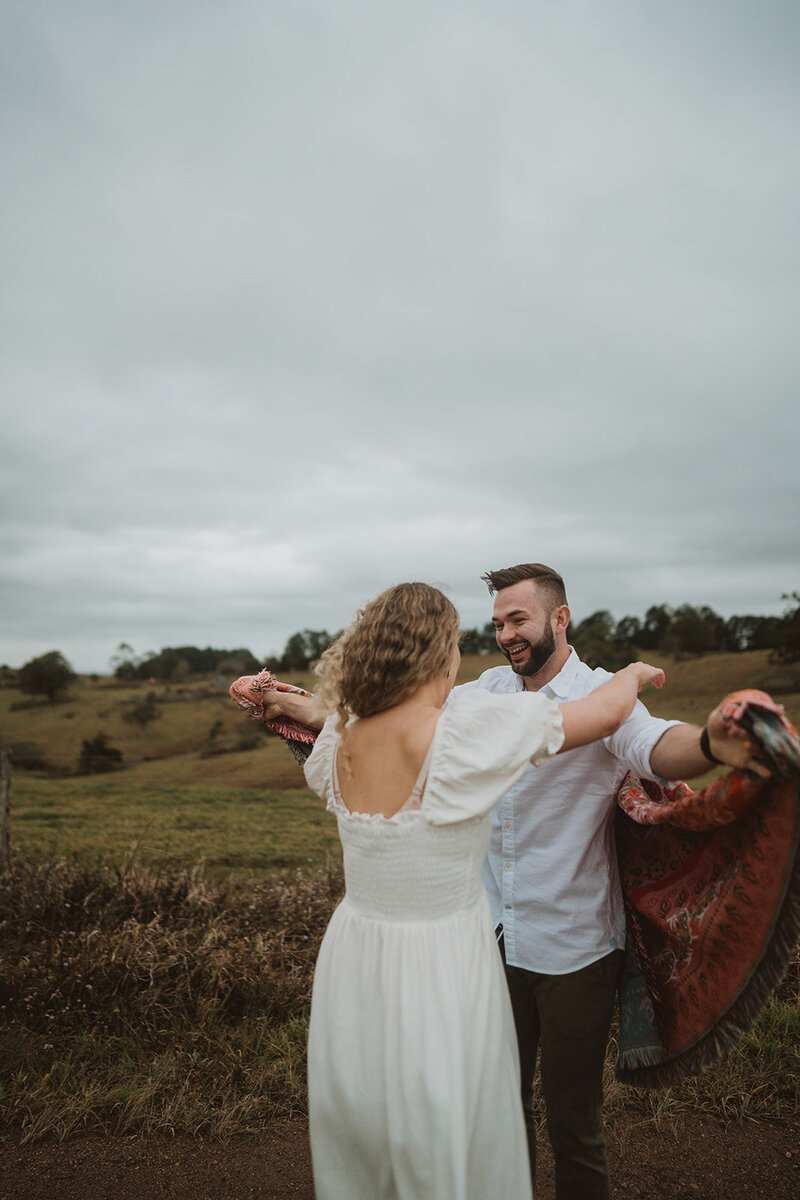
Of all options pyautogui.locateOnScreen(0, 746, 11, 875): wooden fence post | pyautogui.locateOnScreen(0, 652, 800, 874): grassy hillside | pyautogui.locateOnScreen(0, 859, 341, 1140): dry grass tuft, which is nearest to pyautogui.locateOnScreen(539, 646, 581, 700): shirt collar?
pyautogui.locateOnScreen(0, 859, 341, 1140): dry grass tuft

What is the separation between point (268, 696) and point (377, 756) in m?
1.41

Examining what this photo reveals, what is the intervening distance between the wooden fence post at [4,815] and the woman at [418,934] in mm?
6184

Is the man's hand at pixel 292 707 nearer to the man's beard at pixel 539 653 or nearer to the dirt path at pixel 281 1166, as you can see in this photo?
the man's beard at pixel 539 653

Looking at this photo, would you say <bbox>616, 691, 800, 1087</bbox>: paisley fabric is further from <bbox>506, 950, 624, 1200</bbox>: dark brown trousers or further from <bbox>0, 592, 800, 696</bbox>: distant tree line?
<bbox>0, 592, 800, 696</bbox>: distant tree line

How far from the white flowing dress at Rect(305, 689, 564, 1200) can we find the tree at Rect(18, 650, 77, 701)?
6380cm

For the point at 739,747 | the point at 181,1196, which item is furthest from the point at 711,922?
the point at 181,1196

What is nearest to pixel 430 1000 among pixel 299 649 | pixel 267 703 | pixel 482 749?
pixel 482 749

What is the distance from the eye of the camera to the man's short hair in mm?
3246

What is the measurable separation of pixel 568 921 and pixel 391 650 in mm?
1468

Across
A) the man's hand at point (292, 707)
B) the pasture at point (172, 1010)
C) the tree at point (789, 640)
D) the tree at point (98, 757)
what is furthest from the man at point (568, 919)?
the tree at point (789, 640)

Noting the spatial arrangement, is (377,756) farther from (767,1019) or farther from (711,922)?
(767,1019)

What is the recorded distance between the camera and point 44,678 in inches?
2320

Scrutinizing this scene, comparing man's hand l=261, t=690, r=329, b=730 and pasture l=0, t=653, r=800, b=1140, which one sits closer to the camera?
man's hand l=261, t=690, r=329, b=730

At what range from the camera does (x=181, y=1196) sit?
11.6ft
